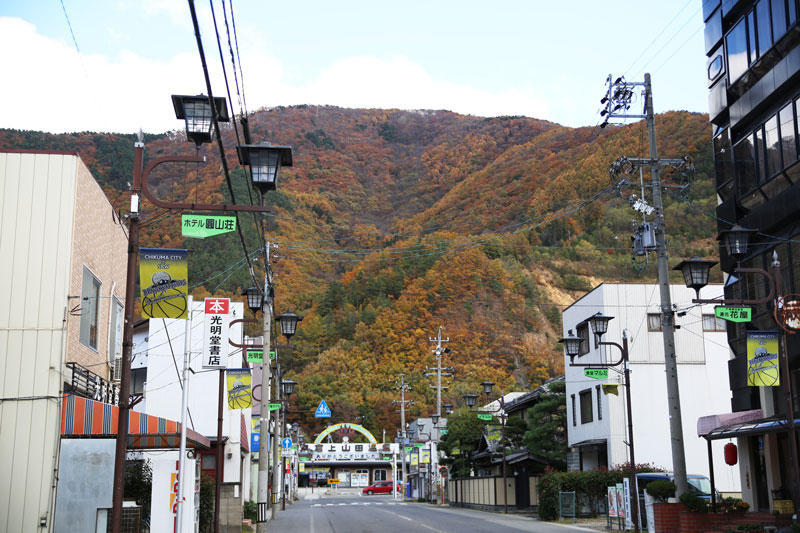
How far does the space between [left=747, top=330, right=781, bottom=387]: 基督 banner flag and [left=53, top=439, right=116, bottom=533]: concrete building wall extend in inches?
539

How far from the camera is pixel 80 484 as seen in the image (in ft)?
49.9

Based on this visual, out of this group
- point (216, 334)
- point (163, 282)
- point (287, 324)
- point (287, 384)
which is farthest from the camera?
point (287, 384)

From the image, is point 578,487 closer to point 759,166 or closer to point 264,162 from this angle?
point 759,166

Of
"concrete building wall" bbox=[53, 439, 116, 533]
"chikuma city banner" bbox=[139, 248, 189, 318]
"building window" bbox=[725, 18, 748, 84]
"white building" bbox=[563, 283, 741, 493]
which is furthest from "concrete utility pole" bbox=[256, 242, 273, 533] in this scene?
"white building" bbox=[563, 283, 741, 493]

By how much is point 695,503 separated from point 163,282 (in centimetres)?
1508

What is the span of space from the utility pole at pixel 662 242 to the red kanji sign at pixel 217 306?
1151 centimetres

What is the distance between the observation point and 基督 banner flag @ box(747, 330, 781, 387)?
693 inches

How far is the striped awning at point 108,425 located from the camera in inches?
605

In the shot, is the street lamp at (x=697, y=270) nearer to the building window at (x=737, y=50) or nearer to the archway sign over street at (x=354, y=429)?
the building window at (x=737, y=50)

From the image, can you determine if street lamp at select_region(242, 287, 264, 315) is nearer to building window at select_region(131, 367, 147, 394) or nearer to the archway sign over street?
building window at select_region(131, 367, 147, 394)

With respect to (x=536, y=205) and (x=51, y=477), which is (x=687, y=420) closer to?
(x=51, y=477)

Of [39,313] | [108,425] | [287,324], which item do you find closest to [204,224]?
[39,313]

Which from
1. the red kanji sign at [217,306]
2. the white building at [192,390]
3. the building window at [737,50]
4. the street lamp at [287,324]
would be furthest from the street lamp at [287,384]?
the building window at [737,50]

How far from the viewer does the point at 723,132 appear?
993 inches
